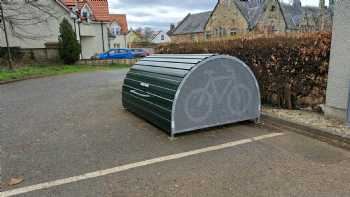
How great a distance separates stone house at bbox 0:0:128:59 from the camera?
71.5ft

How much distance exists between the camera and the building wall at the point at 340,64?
13.9 feet

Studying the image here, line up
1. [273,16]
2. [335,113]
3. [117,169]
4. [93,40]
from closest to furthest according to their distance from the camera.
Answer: [117,169] → [335,113] → [93,40] → [273,16]

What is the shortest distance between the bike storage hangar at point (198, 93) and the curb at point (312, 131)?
1.21 feet

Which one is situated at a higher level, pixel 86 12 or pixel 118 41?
pixel 86 12

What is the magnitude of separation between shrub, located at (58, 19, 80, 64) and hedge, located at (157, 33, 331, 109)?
17.2m

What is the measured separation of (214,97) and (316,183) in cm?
210

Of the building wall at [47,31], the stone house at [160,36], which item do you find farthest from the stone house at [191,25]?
the building wall at [47,31]

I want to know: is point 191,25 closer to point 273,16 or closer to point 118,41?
point 118,41

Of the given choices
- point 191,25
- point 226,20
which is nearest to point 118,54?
point 226,20

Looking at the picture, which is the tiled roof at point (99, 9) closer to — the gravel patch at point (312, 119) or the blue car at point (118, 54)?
the blue car at point (118, 54)

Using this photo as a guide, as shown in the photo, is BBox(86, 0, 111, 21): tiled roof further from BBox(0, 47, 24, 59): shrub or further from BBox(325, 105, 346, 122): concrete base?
BBox(325, 105, 346, 122): concrete base

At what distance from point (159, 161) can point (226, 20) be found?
3393 cm

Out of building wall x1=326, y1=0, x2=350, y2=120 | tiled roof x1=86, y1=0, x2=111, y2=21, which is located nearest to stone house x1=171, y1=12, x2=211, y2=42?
tiled roof x1=86, y1=0, x2=111, y2=21

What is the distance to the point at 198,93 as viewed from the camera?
13.9ft
